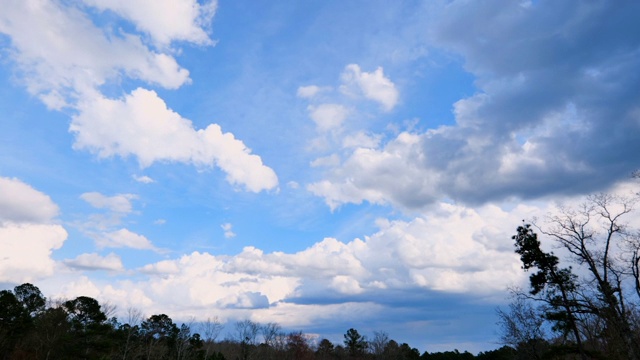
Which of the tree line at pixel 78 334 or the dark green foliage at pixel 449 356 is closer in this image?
the tree line at pixel 78 334

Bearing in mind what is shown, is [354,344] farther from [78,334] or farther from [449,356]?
[78,334]

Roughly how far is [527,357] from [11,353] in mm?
57806

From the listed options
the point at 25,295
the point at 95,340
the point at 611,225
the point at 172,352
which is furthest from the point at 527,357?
the point at 25,295

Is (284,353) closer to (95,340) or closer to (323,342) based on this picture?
(323,342)

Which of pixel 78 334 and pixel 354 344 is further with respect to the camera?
pixel 354 344

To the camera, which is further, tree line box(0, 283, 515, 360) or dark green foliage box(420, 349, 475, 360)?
dark green foliage box(420, 349, 475, 360)

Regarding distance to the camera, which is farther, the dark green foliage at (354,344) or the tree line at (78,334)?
the dark green foliage at (354,344)

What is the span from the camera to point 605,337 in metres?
33.4

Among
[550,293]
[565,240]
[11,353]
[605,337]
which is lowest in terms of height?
[11,353]

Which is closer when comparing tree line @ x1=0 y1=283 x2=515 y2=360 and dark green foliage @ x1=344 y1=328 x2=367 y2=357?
tree line @ x1=0 y1=283 x2=515 y2=360

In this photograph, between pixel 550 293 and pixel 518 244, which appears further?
pixel 518 244

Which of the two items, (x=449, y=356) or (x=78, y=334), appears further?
(x=449, y=356)

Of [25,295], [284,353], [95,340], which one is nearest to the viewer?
[95,340]

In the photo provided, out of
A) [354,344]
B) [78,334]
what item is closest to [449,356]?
[354,344]
